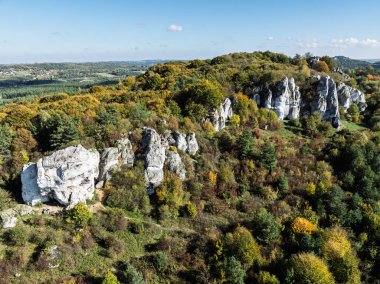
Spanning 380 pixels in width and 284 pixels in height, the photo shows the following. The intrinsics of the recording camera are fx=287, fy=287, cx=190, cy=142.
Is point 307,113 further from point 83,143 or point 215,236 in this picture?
point 83,143

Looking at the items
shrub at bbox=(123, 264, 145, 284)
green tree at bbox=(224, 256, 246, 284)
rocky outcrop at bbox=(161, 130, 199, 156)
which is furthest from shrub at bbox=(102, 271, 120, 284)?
rocky outcrop at bbox=(161, 130, 199, 156)

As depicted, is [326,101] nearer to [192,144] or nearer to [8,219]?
[192,144]

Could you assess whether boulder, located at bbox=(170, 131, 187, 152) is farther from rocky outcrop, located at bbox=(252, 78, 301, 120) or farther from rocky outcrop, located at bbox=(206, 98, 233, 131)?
rocky outcrop, located at bbox=(252, 78, 301, 120)

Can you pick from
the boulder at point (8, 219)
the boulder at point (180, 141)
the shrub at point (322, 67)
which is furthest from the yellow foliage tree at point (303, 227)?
the shrub at point (322, 67)

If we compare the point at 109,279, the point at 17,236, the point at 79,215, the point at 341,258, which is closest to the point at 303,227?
the point at 341,258

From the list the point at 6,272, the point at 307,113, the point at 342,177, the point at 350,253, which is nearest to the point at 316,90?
the point at 307,113
